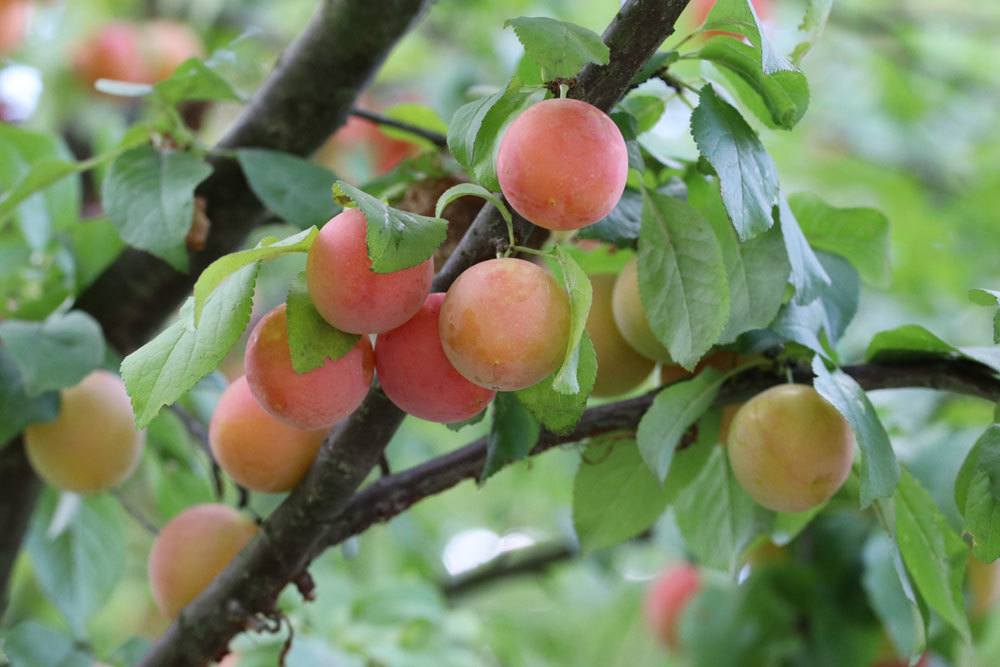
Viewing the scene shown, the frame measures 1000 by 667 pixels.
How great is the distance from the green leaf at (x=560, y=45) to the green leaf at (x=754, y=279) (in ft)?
0.49

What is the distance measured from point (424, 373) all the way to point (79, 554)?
1.94 feet

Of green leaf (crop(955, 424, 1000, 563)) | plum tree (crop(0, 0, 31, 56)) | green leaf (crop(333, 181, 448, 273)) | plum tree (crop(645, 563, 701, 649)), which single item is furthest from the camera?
plum tree (crop(0, 0, 31, 56))

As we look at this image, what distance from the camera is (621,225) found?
0.60 metres

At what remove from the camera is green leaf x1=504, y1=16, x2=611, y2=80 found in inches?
A: 18.4

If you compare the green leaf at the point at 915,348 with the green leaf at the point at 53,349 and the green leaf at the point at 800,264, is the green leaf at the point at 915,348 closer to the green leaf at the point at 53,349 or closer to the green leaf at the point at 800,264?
the green leaf at the point at 800,264

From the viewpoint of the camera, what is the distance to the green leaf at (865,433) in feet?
1.79

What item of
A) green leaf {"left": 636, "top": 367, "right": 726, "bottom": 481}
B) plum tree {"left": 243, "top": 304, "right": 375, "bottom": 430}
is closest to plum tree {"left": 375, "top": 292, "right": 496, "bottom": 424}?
plum tree {"left": 243, "top": 304, "right": 375, "bottom": 430}

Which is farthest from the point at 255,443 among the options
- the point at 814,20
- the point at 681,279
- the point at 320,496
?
the point at 814,20

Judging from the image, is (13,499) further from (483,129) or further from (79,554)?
(483,129)

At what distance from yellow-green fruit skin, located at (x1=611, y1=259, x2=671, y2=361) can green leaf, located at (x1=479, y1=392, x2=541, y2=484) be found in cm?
8

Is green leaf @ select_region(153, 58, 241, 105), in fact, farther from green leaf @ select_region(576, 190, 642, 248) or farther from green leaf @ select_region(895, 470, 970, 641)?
green leaf @ select_region(895, 470, 970, 641)

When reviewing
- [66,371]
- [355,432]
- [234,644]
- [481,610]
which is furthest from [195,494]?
[481,610]

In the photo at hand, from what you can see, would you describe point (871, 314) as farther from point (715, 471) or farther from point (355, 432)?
point (355, 432)

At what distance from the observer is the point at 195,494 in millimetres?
969
